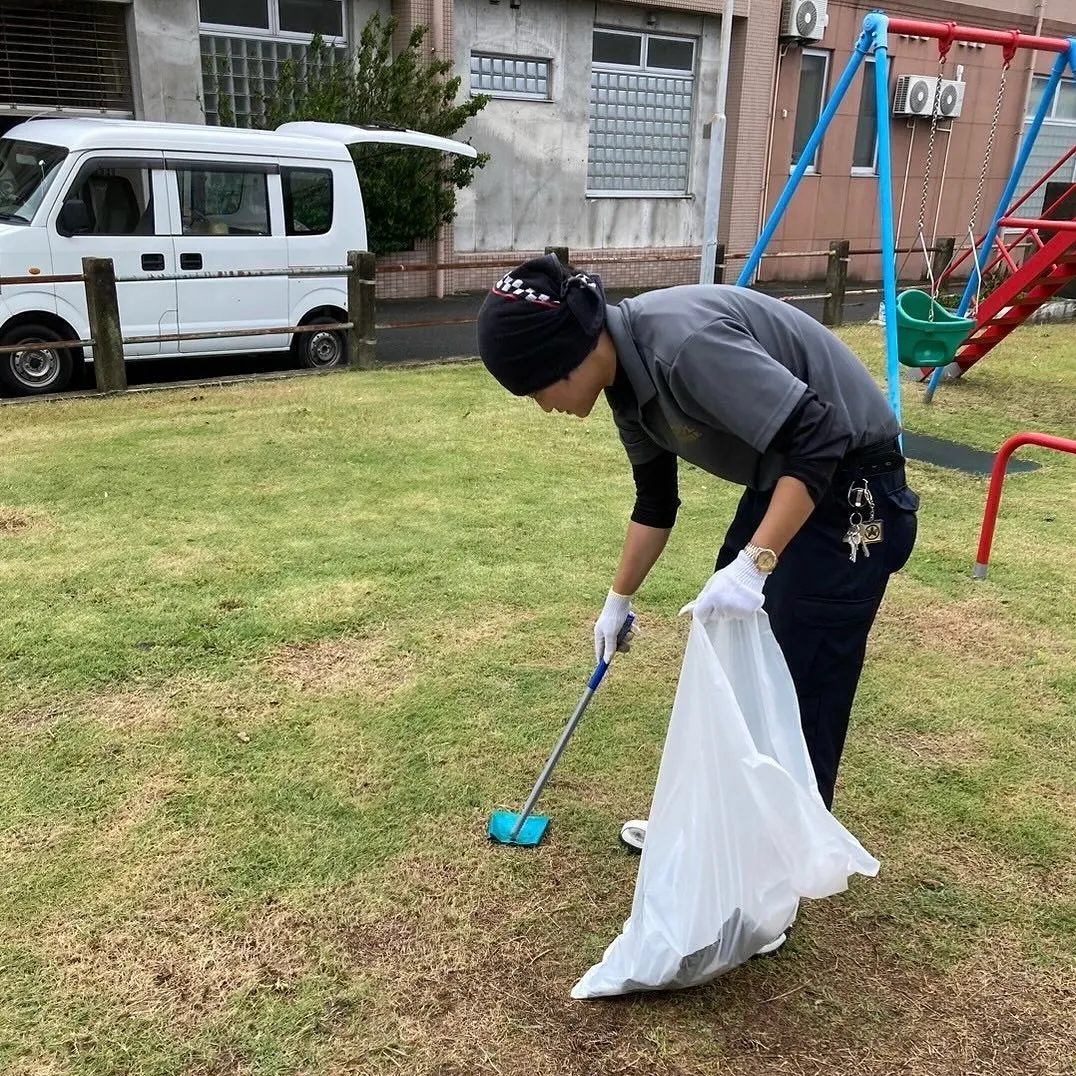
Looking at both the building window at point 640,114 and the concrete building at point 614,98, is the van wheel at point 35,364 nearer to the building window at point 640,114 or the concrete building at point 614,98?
the concrete building at point 614,98

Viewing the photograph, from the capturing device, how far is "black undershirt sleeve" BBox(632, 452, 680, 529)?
86.8 inches

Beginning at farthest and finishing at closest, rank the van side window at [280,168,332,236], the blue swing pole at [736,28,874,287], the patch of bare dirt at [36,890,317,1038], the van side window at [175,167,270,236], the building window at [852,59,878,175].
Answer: the building window at [852,59,878,175] → the van side window at [280,168,332,236] → the van side window at [175,167,270,236] → the blue swing pole at [736,28,874,287] → the patch of bare dirt at [36,890,317,1038]

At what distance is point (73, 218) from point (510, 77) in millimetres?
7434

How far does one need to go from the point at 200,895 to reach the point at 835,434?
172 cm

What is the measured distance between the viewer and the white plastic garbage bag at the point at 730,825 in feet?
6.13

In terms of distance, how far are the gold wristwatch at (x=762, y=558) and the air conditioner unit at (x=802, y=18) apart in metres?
14.7

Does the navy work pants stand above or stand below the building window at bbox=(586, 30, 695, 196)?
below

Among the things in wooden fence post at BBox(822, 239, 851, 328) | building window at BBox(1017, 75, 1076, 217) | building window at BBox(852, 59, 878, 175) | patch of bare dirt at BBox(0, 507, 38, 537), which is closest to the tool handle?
patch of bare dirt at BBox(0, 507, 38, 537)

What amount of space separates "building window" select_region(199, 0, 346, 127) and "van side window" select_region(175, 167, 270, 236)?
3338mm

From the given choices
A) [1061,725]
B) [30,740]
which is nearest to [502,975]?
[30,740]

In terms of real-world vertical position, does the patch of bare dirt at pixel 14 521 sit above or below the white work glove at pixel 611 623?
below

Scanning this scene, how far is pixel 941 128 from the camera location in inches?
651

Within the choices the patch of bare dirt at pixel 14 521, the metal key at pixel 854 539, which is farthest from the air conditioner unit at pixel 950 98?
the metal key at pixel 854 539

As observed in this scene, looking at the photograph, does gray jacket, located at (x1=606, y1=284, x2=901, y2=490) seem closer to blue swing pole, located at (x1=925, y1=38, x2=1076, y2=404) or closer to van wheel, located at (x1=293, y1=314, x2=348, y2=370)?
blue swing pole, located at (x1=925, y1=38, x2=1076, y2=404)
